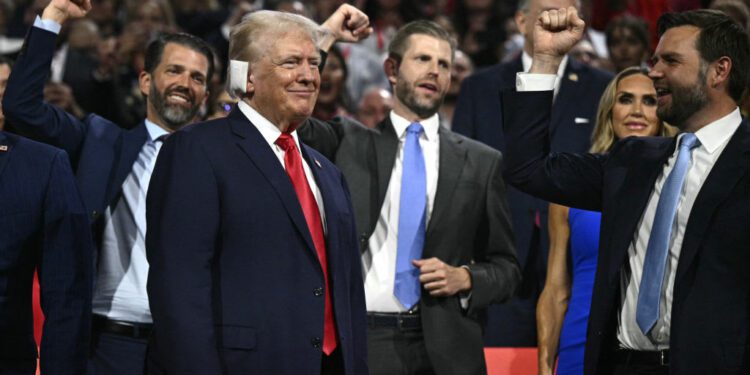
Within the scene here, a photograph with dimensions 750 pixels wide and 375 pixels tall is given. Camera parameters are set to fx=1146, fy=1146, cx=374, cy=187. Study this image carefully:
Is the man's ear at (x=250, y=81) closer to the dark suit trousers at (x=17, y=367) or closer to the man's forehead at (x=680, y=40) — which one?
the dark suit trousers at (x=17, y=367)

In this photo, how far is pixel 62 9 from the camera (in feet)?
14.0

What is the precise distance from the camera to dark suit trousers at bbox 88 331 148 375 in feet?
15.1

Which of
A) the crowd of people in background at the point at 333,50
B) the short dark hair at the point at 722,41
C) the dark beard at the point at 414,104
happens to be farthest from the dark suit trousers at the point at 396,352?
the crowd of people in background at the point at 333,50

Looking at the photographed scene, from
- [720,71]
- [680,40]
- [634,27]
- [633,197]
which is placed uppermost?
[634,27]

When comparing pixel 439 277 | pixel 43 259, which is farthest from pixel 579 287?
pixel 43 259

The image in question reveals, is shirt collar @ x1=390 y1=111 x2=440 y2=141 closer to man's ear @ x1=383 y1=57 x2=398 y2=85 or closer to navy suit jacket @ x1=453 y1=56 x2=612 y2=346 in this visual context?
man's ear @ x1=383 y1=57 x2=398 y2=85

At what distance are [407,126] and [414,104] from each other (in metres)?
0.11

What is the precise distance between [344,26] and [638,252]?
154 cm

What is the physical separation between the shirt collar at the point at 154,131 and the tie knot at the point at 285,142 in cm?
143

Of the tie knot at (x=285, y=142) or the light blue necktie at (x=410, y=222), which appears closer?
the tie knot at (x=285, y=142)

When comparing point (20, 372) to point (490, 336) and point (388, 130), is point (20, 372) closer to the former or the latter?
point (388, 130)

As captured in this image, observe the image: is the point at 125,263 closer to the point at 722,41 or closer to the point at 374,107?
the point at 722,41

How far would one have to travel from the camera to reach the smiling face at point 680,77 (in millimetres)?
3967

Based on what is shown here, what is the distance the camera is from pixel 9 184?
388cm
